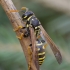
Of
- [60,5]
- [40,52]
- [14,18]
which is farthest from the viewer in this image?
[60,5]

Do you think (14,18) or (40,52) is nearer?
(14,18)

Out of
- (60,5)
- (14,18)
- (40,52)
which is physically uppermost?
(14,18)

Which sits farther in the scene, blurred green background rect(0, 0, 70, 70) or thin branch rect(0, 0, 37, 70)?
blurred green background rect(0, 0, 70, 70)

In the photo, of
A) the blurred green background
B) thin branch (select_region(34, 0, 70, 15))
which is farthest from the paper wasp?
thin branch (select_region(34, 0, 70, 15))

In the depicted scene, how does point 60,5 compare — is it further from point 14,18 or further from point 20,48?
point 14,18

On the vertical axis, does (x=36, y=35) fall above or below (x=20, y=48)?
above

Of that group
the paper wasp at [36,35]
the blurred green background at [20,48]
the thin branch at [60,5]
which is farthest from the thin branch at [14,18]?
the thin branch at [60,5]

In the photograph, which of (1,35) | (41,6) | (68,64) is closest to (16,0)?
(41,6)

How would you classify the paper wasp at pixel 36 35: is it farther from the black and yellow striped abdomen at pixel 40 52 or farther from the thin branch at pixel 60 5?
the thin branch at pixel 60 5

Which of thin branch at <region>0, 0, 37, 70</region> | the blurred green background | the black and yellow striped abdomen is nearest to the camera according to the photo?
thin branch at <region>0, 0, 37, 70</region>

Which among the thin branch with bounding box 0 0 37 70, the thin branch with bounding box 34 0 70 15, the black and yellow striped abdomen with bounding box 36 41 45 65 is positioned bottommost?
the thin branch with bounding box 34 0 70 15

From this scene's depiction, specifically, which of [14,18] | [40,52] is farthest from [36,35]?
[14,18]

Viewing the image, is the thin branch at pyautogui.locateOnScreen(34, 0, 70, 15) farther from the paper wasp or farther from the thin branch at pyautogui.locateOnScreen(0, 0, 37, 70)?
the thin branch at pyautogui.locateOnScreen(0, 0, 37, 70)

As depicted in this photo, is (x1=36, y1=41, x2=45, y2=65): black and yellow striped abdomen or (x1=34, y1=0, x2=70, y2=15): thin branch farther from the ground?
(x1=36, y1=41, x2=45, y2=65): black and yellow striped abdomen
